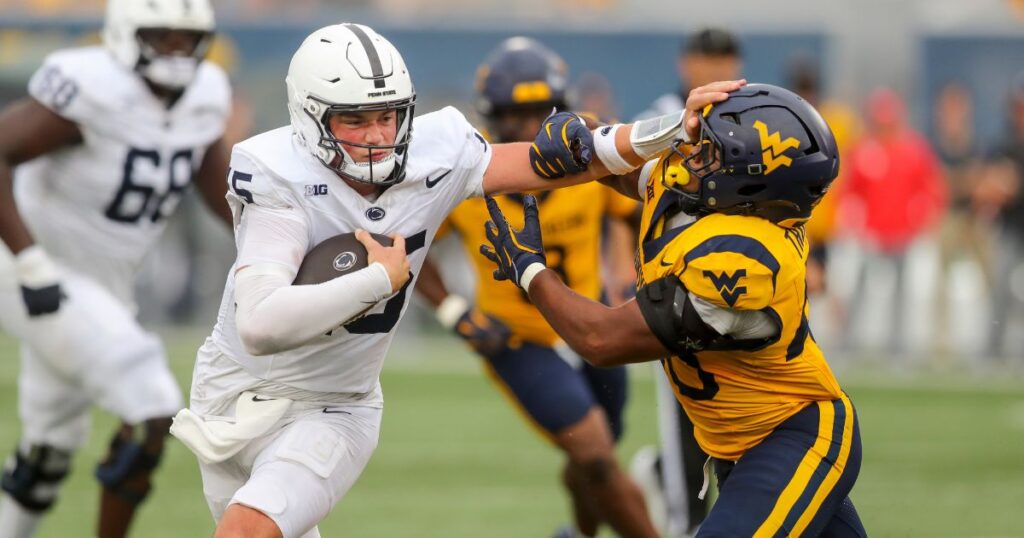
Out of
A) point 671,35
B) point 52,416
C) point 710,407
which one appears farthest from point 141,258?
point 671,35

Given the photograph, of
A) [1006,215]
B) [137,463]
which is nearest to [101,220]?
[137,463]

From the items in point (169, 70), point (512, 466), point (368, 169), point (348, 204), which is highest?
point (368, 169)

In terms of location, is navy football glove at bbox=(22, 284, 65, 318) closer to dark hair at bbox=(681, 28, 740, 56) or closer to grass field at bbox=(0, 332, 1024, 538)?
grass field at bbox=(0, 332, 1024, 538)

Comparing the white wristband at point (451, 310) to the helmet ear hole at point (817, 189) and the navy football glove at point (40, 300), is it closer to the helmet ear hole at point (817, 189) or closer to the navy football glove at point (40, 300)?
the navy football glove at point (40, 300)

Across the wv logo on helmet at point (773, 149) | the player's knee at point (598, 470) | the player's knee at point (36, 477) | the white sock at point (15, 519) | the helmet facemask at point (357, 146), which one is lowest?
the white sock at point (15, 519)

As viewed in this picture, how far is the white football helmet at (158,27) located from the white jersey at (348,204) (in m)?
1.84

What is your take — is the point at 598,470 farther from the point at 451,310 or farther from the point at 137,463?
the point at 137,463

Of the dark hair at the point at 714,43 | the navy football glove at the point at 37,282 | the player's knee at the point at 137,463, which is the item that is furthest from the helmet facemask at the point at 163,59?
the dark hair at the point at 714,43

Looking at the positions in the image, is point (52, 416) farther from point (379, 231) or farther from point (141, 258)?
point (379, 231)

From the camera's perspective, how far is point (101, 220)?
618 cm

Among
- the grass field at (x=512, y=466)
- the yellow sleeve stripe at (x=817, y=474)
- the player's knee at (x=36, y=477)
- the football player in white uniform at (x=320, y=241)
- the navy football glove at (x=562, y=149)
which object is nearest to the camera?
the football player in white uniform at (x=320, y=241)

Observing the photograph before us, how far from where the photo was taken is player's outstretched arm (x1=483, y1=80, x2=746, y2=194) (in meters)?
4.38

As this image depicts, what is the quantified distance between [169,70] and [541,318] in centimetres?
171

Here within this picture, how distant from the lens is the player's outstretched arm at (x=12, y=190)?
5781mm
